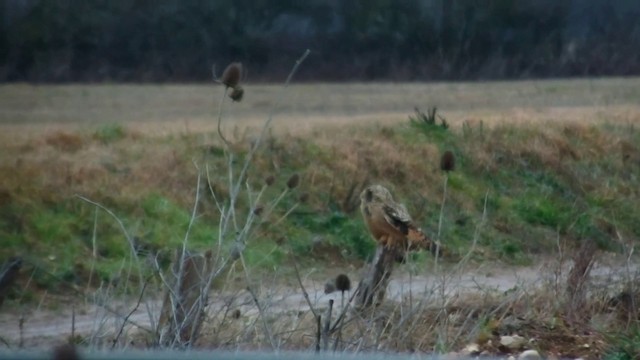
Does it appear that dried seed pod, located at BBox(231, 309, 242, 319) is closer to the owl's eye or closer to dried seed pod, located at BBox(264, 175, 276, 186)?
the owl's eye

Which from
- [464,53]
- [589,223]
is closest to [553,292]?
[589,223]

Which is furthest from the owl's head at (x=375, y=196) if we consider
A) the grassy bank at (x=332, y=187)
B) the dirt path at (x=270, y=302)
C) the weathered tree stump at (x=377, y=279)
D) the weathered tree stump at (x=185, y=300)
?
the weathered tree stump at (x=185, y=300)

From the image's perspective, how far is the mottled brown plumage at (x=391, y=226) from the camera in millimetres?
8023

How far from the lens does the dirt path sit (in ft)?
22.1

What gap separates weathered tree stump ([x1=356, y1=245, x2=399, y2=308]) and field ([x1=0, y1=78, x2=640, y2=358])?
1.89 feet

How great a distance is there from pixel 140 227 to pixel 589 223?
144 inches

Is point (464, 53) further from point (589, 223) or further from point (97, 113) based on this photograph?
point (97, 113)

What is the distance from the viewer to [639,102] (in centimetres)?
1114

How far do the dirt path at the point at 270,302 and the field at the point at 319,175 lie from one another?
0.04 m

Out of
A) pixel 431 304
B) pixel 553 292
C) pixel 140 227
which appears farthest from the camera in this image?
pixel 140 227

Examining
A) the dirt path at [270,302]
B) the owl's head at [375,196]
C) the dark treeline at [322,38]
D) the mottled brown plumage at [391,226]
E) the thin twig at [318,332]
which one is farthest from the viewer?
the dark treeline at [322,38]

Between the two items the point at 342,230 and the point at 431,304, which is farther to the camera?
the point at 342,230

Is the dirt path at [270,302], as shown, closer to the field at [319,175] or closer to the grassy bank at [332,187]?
the field at [319,175]

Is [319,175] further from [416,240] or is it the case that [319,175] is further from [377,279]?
[377,279]
